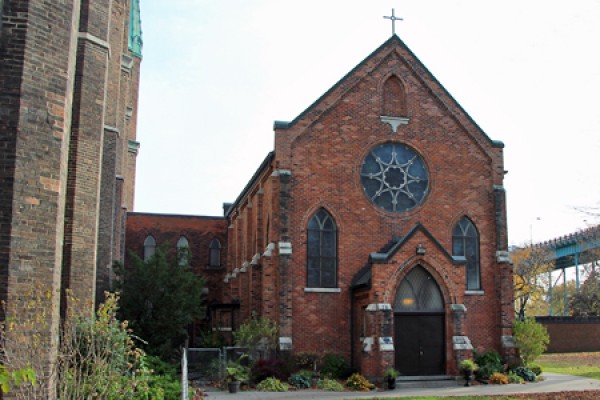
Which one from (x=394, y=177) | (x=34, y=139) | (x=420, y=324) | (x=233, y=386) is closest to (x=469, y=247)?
(x=394, y=177)

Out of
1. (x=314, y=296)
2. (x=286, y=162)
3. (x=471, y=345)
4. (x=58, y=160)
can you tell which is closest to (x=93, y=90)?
(x=58, y=160)

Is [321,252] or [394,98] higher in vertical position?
[394,98]

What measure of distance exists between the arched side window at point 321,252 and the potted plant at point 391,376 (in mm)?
4214

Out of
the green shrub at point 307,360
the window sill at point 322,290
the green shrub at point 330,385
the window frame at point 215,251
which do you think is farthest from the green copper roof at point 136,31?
the green shrub at point 330,385

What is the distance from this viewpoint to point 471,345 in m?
24.0

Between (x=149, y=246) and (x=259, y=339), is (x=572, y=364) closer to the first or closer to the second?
(x=259, y=339)

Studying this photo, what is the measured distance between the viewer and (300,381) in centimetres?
2141

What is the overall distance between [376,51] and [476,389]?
13003mm

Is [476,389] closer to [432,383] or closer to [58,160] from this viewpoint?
[432,383]

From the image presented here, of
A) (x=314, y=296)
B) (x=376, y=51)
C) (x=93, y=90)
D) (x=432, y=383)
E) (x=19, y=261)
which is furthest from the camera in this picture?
(x=376, y=51)

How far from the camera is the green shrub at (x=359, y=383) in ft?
70.1

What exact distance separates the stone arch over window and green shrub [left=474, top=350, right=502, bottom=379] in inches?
374

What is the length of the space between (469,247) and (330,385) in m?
8.49

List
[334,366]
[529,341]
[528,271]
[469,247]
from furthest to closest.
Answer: [528,271], [469,247], [529,341], [334,366]
